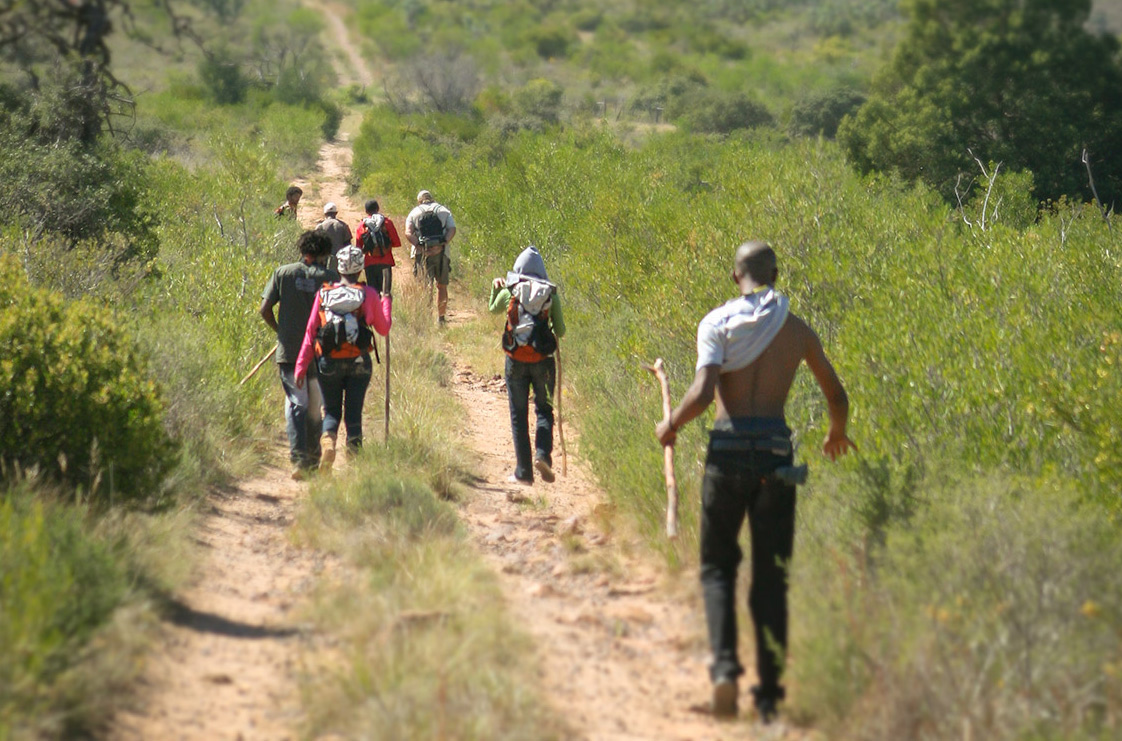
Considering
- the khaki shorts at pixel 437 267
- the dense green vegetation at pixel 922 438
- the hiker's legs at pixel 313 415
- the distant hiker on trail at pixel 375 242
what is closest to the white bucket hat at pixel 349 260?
the hiker's legs at pixel 313 415

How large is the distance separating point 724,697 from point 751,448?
0.95 meters

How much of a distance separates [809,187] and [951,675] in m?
7.53

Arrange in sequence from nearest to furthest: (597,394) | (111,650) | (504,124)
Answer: (111,650), (597,394), (504,124)

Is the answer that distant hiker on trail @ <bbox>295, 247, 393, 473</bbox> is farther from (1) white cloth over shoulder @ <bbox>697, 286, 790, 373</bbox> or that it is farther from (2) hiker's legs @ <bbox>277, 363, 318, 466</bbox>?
(1) white cloth over shoulder @ <bbox>697, 286, 790, 373</bbox>

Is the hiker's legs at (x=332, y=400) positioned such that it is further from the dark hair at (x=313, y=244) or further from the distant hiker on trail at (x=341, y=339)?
the dark hair at (x=313, y=244)

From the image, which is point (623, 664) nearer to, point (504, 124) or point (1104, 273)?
point (1104, 273)

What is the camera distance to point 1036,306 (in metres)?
7.85

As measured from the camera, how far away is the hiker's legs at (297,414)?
794 cm

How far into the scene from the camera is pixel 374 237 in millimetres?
12773

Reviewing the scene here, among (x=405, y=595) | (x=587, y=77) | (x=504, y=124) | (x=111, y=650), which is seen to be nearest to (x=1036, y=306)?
(x=405, y=595)

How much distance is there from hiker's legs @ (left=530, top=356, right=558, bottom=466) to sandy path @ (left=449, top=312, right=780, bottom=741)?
1.09ft

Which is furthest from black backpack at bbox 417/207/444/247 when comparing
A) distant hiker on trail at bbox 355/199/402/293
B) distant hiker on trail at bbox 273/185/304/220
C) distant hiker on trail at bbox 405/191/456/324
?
distant hiker on trail at bbox 273/185/304/220

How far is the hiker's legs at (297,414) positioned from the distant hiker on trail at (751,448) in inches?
152

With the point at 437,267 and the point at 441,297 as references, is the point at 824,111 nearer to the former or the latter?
the point at 441,297
